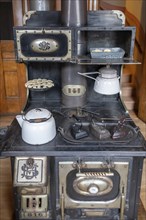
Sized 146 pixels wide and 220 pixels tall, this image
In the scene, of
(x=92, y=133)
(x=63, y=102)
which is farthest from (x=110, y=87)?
(x=63, y=102)

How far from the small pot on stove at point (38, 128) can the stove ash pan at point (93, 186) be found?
0.14 metres

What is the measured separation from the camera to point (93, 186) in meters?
1.21

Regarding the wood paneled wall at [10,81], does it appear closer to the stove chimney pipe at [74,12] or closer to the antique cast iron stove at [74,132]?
the antique cast iron stove at [74,132]

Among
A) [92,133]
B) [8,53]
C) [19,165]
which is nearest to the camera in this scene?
[19,165]

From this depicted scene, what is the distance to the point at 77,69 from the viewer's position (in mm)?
1505

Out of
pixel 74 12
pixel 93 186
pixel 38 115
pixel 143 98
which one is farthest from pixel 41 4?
pixel 143 98

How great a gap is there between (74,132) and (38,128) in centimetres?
→ 19

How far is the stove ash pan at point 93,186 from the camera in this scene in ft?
3.88

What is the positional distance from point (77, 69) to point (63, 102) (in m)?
0.24

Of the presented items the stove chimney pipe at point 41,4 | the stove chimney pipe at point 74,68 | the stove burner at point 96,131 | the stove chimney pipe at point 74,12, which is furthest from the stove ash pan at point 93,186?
the stove chimney pipe at point 41,4

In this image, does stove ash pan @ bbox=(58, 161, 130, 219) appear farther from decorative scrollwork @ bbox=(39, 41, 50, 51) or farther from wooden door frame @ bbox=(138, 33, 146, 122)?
wooden door frame @ bbox=(138, 33, 146, 122)

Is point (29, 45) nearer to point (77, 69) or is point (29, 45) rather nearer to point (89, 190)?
point (77, 69)

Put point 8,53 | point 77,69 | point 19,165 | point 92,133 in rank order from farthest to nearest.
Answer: point 8,53 < point 77,69 < point 92,133 < point 19,165

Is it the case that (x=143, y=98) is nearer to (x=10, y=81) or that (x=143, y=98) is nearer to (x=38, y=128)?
(x=10, y=81)
